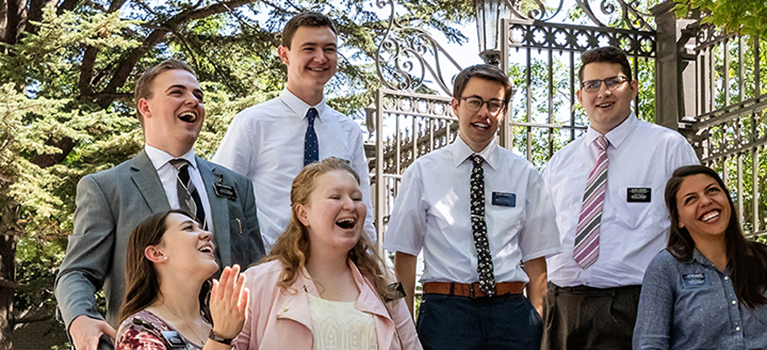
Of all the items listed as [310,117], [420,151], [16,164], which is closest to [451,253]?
[310,117]

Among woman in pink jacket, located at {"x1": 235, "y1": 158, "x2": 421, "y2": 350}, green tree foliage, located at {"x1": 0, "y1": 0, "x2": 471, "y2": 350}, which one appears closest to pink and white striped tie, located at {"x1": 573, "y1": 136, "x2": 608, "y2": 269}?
woman in pink jacket, located at {"x1": 235, "y1": 158, "x2": 421, "y2": 350}

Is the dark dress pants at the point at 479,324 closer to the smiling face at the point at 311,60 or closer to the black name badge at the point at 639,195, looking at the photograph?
the black name badge at the point at 639,195

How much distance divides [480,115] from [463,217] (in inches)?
19.5

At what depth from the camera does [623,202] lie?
183 inches

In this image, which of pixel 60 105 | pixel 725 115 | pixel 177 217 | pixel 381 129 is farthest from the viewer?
pixel 60 105

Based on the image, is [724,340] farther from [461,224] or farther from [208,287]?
[208,287]

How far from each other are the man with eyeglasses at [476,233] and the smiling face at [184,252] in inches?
42.0

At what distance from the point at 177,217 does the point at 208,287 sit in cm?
32

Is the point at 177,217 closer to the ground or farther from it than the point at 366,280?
farther from it

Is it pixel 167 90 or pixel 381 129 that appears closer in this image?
pixel 167 90

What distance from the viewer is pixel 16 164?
12609mm

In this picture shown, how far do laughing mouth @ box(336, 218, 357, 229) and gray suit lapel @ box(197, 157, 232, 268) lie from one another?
48cm

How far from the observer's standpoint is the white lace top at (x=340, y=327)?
11.6ft

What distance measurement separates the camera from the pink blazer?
11.5ft
